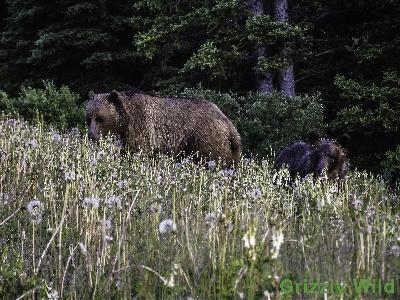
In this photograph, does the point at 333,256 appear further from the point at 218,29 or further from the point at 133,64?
the point at 133,64

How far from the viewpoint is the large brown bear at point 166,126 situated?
1059 centimetres

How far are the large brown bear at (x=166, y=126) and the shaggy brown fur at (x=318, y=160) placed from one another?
1.06 meters

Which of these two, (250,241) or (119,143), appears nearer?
(250,241)

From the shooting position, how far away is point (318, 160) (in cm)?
977

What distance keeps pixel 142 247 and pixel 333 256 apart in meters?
1.59

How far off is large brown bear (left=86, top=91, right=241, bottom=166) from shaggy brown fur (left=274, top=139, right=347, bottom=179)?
1.06 m

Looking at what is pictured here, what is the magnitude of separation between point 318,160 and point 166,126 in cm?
275

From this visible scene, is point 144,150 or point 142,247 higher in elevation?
point 144,150

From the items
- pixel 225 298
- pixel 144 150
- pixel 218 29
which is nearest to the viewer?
pixel 225 298

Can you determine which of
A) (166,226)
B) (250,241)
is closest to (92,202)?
(166,226)

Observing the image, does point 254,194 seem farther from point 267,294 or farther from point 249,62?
point 249,62

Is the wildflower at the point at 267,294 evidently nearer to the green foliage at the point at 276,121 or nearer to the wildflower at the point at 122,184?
the wildflower at the point at 122,184

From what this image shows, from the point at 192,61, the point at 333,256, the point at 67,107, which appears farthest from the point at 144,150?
the point at 333,256

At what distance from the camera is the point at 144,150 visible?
414 inches
